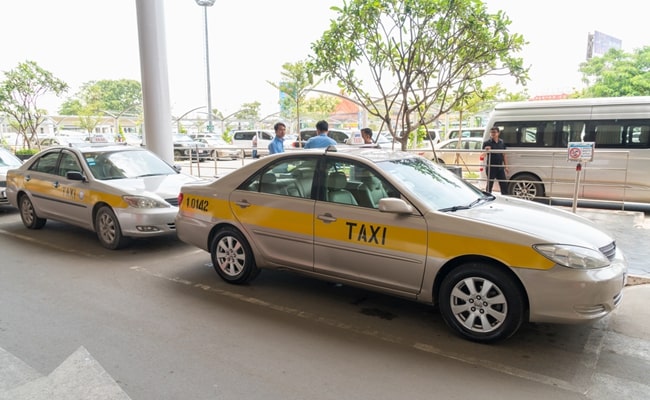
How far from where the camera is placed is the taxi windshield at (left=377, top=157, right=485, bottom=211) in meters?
4.28

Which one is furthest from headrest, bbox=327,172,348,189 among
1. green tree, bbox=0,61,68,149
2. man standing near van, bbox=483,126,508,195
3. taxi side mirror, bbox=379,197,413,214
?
green tree, bbox=0,61,68,149

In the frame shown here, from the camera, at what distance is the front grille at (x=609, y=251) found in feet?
12.3

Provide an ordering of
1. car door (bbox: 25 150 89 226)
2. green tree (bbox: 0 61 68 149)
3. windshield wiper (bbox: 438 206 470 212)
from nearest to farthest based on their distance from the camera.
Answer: windshield wiper (bbox: 438 206 470 212) → car door (bbox: 25 150 89 226) → green tree (bbox: 0 61 68 149)

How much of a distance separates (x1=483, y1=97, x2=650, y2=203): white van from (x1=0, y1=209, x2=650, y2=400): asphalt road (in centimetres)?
623

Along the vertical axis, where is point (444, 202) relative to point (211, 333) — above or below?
above

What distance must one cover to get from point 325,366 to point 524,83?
6338 millimetres

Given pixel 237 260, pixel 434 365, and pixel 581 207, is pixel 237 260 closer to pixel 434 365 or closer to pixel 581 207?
pixel 434 365

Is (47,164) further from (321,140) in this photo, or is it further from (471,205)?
(471,205)

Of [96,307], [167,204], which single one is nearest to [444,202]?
[96,307]

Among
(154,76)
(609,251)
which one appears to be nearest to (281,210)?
(609,251)

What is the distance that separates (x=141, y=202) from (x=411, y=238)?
164 inches

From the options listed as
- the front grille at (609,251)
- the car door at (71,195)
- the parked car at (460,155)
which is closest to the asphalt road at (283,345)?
the front grille at (609,251)

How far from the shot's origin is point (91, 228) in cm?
712

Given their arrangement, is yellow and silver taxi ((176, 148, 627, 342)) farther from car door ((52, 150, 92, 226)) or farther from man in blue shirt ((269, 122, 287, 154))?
man in blue shirt ((269, 122, 287, 154))
